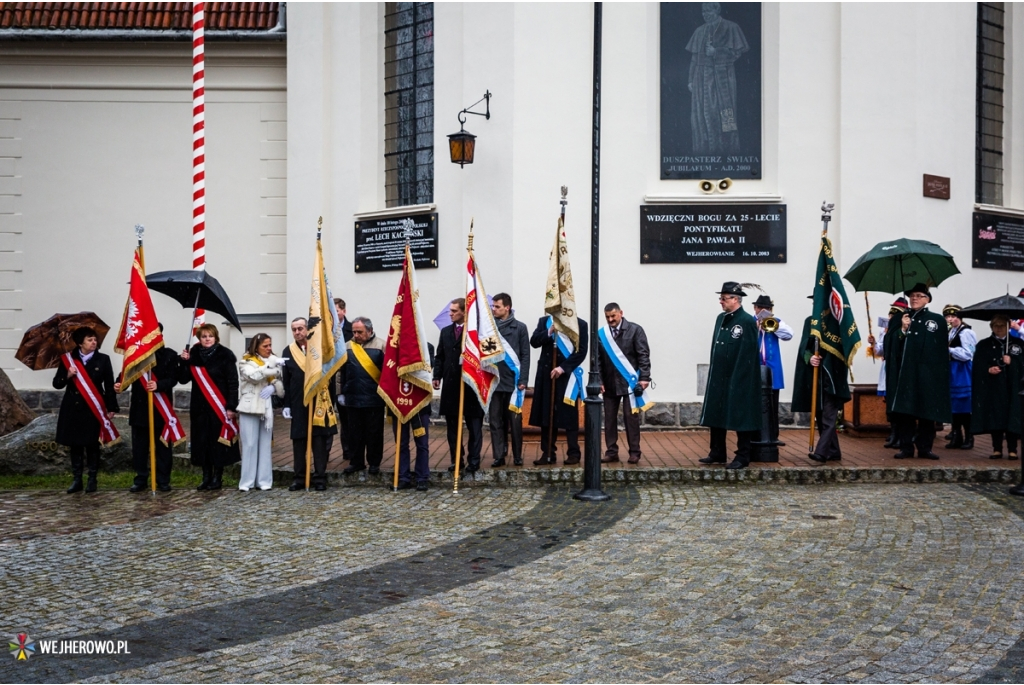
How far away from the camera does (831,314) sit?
1209 centimetres

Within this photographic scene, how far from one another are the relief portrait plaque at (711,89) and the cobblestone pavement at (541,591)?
662 cm

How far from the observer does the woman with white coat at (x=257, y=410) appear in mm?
11164

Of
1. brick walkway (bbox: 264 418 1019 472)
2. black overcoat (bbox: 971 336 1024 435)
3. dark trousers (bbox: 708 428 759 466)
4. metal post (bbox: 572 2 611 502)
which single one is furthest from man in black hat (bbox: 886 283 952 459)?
metal post (bbox: 572 2 611 502)

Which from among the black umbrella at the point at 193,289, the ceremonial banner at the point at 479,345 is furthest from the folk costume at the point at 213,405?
the ceremonial banner at the point at 479,345

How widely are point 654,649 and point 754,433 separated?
678 cm

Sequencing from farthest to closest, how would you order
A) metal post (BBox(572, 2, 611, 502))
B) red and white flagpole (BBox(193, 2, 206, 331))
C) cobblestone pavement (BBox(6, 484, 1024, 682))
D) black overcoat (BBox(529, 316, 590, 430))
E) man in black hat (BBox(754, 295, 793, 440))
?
red and white flagpole (BBox(193, 2, 206, 331)), man in black hat (BBox(754, 295, 793, 440)), black overcoat (BBox(529, 316, 590, 430)), metal post (BBox(572, 2, 611, 502)), cobblestone pavement (BBox(6, 484, 1024, 682))

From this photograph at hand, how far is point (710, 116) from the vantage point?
1538 cm

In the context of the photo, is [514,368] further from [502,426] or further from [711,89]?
[711,89]

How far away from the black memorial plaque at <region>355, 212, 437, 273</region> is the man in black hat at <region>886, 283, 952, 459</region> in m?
6.95

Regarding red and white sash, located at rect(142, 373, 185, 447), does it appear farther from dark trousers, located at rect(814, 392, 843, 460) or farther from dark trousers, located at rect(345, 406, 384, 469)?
dark trousers, located at rect(814, 392, 843, 460)

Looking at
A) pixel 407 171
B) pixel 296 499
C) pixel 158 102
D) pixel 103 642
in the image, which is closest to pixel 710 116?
pixel 407 171

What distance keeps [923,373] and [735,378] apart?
8.03 ft

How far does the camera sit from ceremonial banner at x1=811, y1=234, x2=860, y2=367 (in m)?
12.0

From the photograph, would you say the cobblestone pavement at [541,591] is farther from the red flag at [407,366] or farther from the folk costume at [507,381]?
the folk costume at [507,381]
